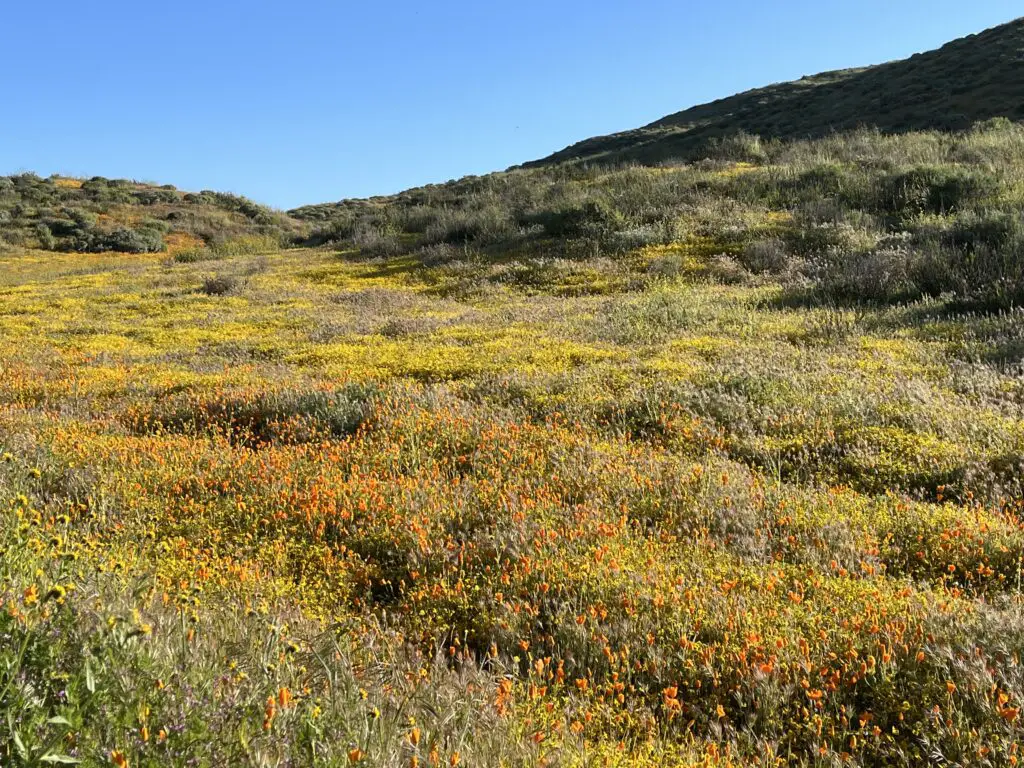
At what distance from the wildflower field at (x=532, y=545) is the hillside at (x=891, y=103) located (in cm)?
2478

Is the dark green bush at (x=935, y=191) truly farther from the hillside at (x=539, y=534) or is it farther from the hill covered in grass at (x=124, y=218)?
the hill covered in grass at (x=124, y=218)

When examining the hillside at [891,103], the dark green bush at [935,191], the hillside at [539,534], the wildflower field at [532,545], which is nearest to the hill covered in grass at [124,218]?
the hillside at [891,103]

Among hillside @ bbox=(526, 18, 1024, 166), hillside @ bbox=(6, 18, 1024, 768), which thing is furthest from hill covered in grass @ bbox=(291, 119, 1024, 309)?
hillside @ bbox=(526, 18, 1024, 166)

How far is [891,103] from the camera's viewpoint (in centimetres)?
3797

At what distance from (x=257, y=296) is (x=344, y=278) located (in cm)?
316

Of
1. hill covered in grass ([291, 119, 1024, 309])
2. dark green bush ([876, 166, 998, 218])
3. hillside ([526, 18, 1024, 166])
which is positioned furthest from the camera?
hillside ([526, 18, 1024, 166])

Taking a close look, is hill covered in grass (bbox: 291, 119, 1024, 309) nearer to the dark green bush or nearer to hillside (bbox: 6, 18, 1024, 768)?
the dark green bush

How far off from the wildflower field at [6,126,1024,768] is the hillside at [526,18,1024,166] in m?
24.8

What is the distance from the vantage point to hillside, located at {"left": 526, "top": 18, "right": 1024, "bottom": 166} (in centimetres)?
3266

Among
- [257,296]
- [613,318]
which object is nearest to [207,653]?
[613,318]

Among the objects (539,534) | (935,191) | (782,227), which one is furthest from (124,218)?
(539,534)

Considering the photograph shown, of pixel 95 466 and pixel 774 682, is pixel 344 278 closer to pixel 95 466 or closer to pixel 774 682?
pixel 95 466

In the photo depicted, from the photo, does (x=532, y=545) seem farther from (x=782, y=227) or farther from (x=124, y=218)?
(x=124, y=218)

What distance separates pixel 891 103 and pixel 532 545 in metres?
43.2
